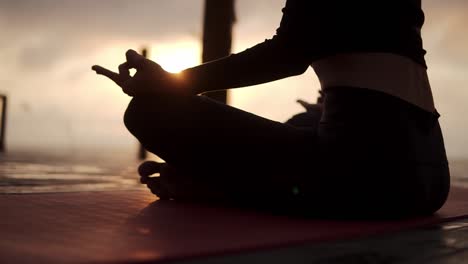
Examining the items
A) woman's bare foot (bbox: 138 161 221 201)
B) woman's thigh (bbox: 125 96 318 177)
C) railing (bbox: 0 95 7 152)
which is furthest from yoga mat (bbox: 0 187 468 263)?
railing (bbox: 0 95 7 152)

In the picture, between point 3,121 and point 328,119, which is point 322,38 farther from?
point 3,121

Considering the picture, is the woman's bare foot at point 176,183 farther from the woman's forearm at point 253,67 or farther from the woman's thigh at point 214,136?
the woman's forearm at point 253,67

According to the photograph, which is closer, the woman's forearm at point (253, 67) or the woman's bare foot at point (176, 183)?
the woman's forearm at point (253, 67)

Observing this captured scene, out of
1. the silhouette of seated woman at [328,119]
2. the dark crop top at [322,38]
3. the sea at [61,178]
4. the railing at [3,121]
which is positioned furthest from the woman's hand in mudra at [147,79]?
the railing at [3,121]

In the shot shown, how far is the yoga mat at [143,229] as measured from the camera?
1.09 meters

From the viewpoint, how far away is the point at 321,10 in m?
1.51

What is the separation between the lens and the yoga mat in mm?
1090

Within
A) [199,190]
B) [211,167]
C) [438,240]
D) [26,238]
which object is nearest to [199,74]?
[211,167]

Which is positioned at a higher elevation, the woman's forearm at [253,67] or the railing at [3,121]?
the railing at [3,121]

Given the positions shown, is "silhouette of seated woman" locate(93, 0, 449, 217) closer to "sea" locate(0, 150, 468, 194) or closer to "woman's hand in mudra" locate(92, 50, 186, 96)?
"woman's hand in mudra" locate(92, 50, 186, 96)

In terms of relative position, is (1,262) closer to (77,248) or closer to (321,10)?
(77,248)

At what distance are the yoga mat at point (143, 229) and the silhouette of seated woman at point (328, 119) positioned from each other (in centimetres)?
10

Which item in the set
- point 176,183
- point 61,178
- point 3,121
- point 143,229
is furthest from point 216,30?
point 3,121

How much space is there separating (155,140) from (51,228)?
0.54 m
